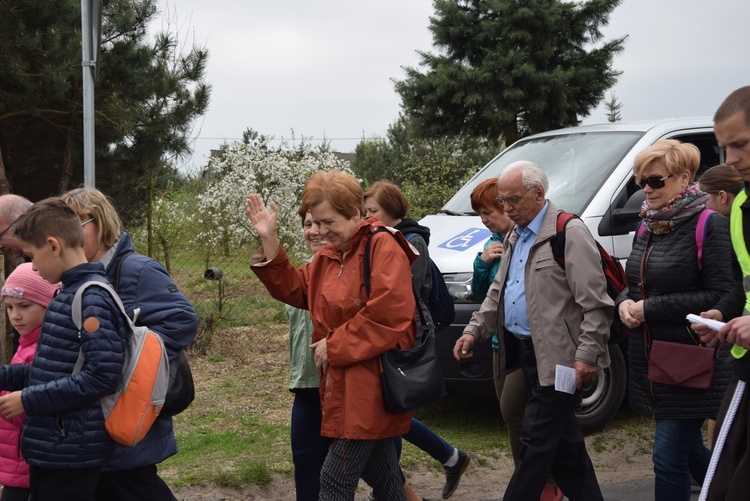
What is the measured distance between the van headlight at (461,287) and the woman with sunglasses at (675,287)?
1765 millimetres

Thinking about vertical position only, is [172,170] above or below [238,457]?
above

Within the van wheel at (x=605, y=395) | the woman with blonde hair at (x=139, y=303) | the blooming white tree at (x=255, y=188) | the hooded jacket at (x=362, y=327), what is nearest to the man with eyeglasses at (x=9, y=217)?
the woman with blonde hair at (x=139, y=303)

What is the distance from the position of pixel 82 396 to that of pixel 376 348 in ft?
3.94

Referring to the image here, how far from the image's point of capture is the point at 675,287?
161 inches

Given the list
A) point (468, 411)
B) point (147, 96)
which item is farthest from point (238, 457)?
point (147, 96)

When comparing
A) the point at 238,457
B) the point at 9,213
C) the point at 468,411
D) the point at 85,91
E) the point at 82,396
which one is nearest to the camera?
the point at 82,396

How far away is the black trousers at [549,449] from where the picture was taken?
4.14 m

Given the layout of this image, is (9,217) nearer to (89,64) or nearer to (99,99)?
(89,64)

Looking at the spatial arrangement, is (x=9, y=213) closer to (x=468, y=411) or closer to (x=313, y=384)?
(x=313, y=384)

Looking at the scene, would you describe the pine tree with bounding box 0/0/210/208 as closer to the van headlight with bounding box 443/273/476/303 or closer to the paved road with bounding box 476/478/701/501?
the van headlight with bounding box 443/273/476/303

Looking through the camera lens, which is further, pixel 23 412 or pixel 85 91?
pixel 85 91

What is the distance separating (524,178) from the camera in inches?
169

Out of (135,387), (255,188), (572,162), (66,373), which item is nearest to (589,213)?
(572,162)

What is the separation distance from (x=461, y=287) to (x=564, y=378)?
1922 millimetres
